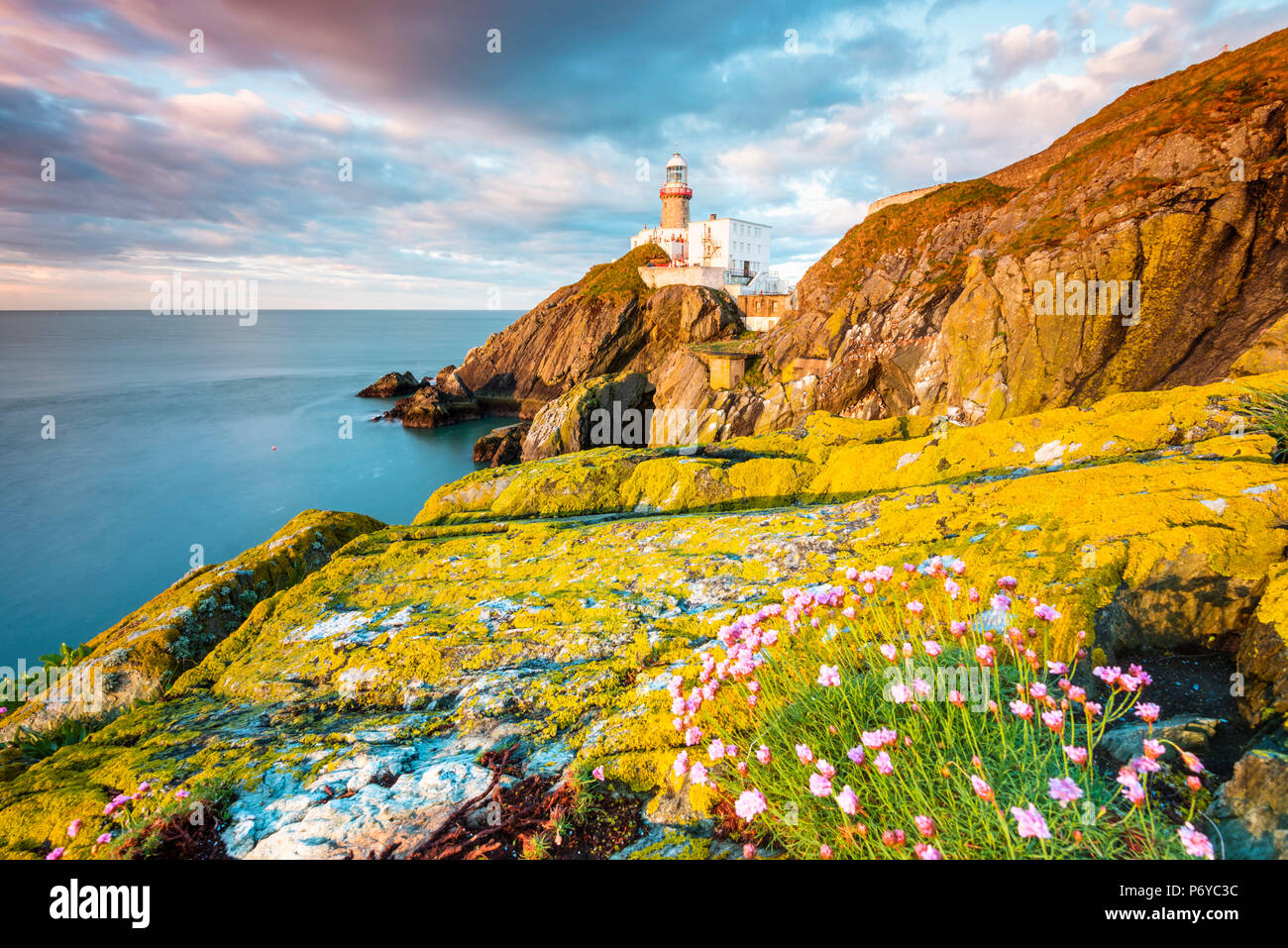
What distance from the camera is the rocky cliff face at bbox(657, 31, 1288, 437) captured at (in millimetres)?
19016

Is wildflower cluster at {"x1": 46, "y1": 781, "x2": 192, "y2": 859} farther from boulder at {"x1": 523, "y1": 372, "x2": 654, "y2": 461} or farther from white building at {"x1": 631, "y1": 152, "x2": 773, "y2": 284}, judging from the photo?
white building at {"x1": 631, "y1": 152, "x2": 773, "y2": 284}

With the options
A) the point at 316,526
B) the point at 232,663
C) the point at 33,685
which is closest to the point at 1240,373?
the point at 232,663

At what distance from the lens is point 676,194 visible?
9338 centimetres

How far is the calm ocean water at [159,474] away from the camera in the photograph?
30.1m

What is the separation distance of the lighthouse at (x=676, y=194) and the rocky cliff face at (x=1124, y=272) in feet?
214

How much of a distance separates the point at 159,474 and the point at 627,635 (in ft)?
201

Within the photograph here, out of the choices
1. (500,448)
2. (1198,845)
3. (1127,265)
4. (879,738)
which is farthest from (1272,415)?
(500,448)

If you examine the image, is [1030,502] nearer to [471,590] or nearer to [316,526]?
[471,590]

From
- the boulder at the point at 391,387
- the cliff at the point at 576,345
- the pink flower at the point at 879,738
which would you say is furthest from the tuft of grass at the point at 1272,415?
the boulder at the point at 391,387

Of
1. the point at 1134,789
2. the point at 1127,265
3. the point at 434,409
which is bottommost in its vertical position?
the point at 1134,789

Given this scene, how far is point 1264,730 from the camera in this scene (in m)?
2.57

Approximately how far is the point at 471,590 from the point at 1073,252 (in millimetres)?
28044

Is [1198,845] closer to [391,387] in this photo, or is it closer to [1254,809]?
[1254,809]
